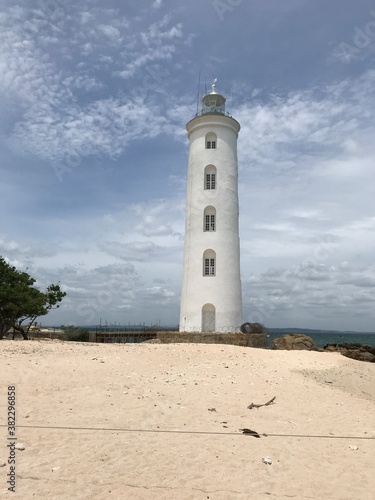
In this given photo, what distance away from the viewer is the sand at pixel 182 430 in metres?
6.62

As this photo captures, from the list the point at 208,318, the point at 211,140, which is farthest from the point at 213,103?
the point at 208,318

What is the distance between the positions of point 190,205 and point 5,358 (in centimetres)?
1594

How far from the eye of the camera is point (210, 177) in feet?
93.0

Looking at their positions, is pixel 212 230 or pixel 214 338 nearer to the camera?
pixel 214 338

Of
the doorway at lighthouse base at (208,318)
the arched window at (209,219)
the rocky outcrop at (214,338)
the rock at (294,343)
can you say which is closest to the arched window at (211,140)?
the arched window at (209,219)

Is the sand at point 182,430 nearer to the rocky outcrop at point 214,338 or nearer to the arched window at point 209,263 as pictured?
the rocky outcrop at point 214,338

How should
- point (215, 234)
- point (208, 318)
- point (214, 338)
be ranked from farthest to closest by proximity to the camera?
point (215, 234)
point (208, 318)
point (214, 338)

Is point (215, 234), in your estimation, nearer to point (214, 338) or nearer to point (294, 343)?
point (214, 338)

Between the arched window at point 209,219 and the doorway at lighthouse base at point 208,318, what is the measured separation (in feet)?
16.0

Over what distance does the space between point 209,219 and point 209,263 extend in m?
2.84

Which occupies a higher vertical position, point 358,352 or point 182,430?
point 358,352

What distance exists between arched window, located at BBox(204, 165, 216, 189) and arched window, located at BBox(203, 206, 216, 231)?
4.90 ft

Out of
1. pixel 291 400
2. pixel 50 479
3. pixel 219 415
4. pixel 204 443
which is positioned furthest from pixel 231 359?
pixel 50 479

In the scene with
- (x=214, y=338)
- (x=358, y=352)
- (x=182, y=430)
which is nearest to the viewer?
(x=182, y=430)
